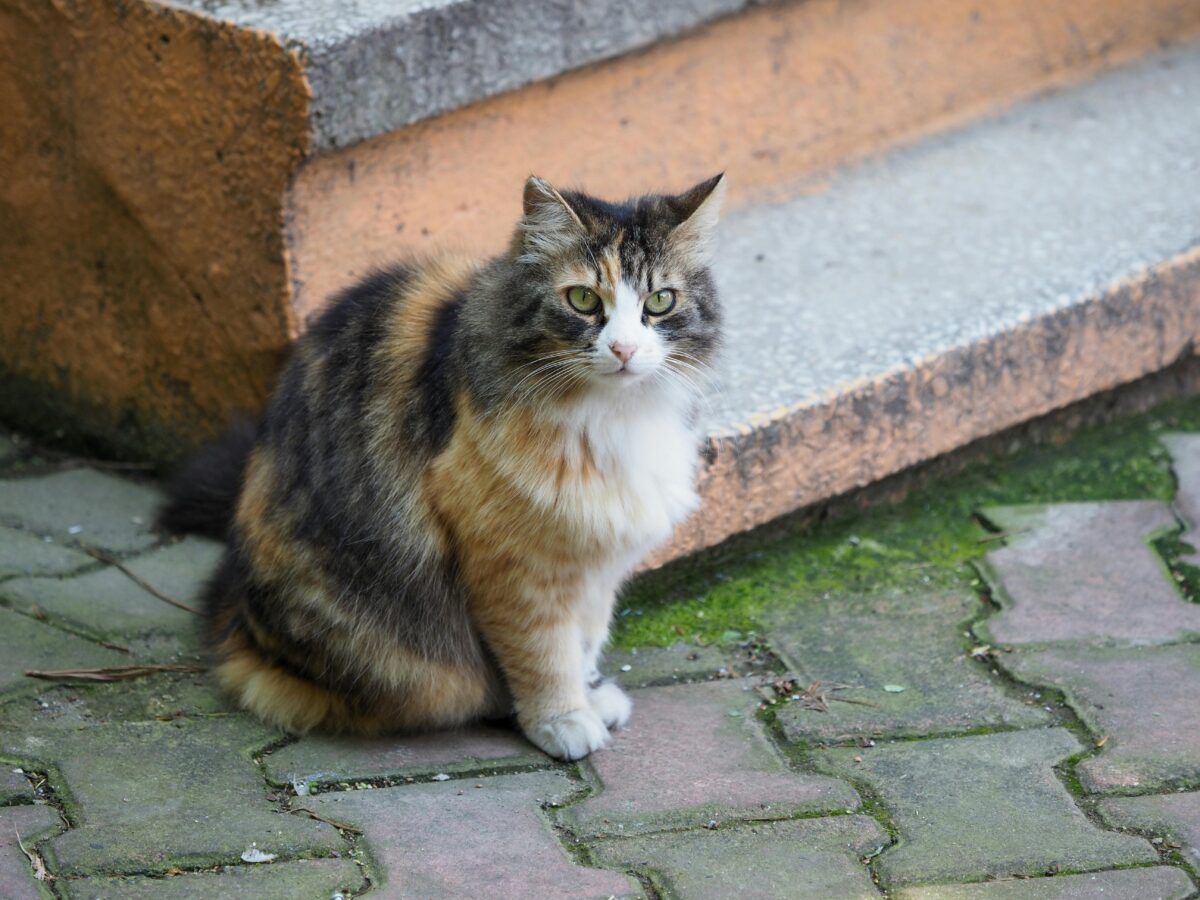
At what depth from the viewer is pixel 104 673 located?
114 inches

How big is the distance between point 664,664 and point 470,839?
0.78m

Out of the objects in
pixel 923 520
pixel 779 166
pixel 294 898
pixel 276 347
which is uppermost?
pixel 779 166

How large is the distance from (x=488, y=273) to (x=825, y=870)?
1170 millimetres

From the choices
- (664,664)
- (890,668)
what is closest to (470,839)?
(664,664)

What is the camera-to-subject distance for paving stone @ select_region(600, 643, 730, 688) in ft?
10.1

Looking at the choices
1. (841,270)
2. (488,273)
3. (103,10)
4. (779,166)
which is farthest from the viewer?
(779,166)

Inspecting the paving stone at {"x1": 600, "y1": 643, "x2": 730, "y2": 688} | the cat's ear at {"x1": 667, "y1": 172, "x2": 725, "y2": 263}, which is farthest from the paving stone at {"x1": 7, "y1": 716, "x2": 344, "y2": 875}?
the cat's ear at {"x1": 667, "y1": 172, "x2": 725, "y2": 263}

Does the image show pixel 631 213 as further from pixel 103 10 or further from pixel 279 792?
pixel 103 10

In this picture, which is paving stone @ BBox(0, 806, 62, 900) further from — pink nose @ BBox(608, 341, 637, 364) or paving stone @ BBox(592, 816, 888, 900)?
pink nose @ BBox(608, 341, 637, 364)

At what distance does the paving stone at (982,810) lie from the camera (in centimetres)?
241

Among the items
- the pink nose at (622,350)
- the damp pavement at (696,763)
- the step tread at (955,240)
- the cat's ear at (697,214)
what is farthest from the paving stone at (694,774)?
the cat's ear at (697,214)

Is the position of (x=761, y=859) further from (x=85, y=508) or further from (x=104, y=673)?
(x=85, y=508)

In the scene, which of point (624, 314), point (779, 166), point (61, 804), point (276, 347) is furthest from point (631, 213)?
point (779, 166)

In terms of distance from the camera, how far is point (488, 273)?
2695 mm
